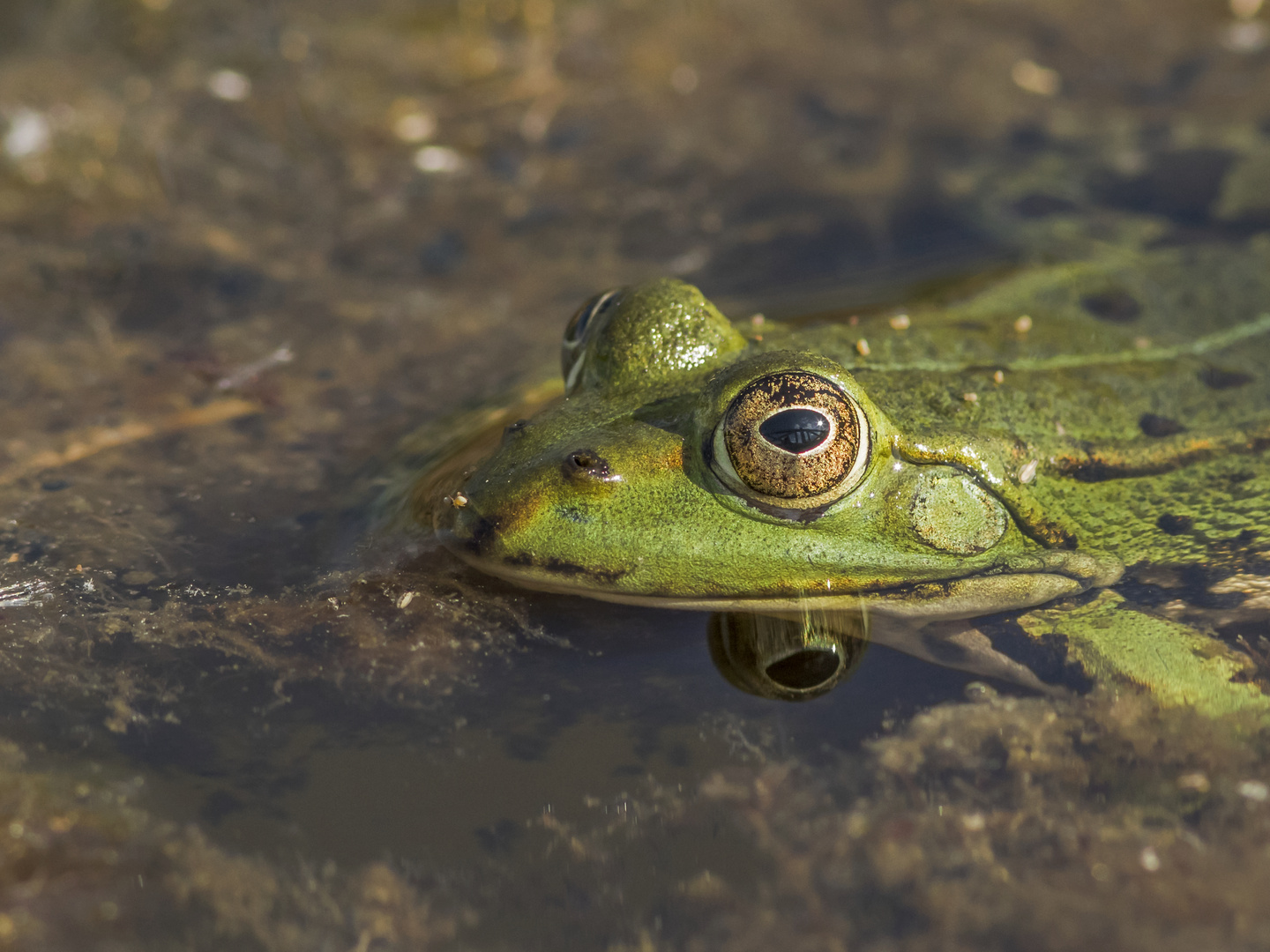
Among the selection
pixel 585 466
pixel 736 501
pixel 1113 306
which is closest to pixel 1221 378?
pixel 1113 306

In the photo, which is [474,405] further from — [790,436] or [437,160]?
[437,160]

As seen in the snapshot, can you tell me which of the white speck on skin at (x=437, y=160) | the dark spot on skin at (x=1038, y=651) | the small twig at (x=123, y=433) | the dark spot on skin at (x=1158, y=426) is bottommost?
the dark spot on skin at (x=1038, y=651)

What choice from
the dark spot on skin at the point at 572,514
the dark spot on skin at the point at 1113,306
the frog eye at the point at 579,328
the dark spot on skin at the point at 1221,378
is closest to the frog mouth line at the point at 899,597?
the dark spot on skin at the point at 572,514

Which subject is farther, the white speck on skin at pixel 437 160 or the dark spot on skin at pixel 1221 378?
the white speck on skin at pixel 437 160

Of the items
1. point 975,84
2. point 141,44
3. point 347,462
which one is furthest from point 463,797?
point 975,84

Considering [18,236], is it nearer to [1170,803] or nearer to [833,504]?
[833,504]

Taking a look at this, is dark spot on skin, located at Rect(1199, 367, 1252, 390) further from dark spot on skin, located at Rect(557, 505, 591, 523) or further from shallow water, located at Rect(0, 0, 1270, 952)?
dark spot on skin, located at Rect(557, 505, 591, 523)

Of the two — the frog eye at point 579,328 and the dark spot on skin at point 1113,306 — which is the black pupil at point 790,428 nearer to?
the frog eye at point 579,328

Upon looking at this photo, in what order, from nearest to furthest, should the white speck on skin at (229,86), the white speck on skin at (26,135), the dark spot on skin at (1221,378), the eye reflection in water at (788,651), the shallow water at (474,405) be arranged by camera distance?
the shallow water at (474,405)
the eye reflection in water at (788,651)
the dark spot on skin at (1221,378)
the white speck on skin at (26,135)
the white speck on skin at (229,86)
